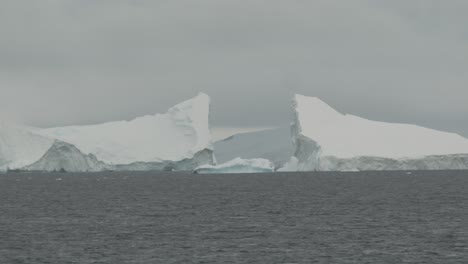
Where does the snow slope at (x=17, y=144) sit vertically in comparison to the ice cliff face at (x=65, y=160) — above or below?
above

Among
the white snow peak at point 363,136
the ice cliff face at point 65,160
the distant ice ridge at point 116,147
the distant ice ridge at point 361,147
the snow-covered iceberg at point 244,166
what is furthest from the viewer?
the distant ice ridge at point 116,147

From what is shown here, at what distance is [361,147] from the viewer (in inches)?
4904

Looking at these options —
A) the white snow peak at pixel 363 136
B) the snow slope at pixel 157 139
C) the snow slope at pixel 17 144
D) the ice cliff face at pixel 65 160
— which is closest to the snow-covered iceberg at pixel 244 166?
the snow slope at pixel 157 139

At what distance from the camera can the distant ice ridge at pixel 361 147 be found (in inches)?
4761

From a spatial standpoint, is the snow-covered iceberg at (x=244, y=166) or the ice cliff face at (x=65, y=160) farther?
the ice cliff face at (x=65, y=160)

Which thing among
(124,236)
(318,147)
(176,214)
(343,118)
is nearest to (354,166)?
(318,147)

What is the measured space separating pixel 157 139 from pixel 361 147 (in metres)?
36.2

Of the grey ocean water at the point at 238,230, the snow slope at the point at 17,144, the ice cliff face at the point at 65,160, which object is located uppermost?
the snow slope at the point at 17,144

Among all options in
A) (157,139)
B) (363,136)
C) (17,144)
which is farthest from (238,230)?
(157,139)

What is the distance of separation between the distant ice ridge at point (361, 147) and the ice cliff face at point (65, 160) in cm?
2871

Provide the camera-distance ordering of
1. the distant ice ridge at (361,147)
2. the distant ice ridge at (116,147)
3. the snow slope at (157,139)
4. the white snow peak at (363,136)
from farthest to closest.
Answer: the snow slope at (157,139), the distant ice ridge at (116,147), the white snow peak at (363,136), the distant ice ridge at (361,147)

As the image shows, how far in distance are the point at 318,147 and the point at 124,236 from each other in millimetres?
76336

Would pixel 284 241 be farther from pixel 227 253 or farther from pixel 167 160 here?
pixel 167 160

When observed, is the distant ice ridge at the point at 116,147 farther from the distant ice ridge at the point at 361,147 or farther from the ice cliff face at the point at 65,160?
the distant ice ridge at the point at 361,147
